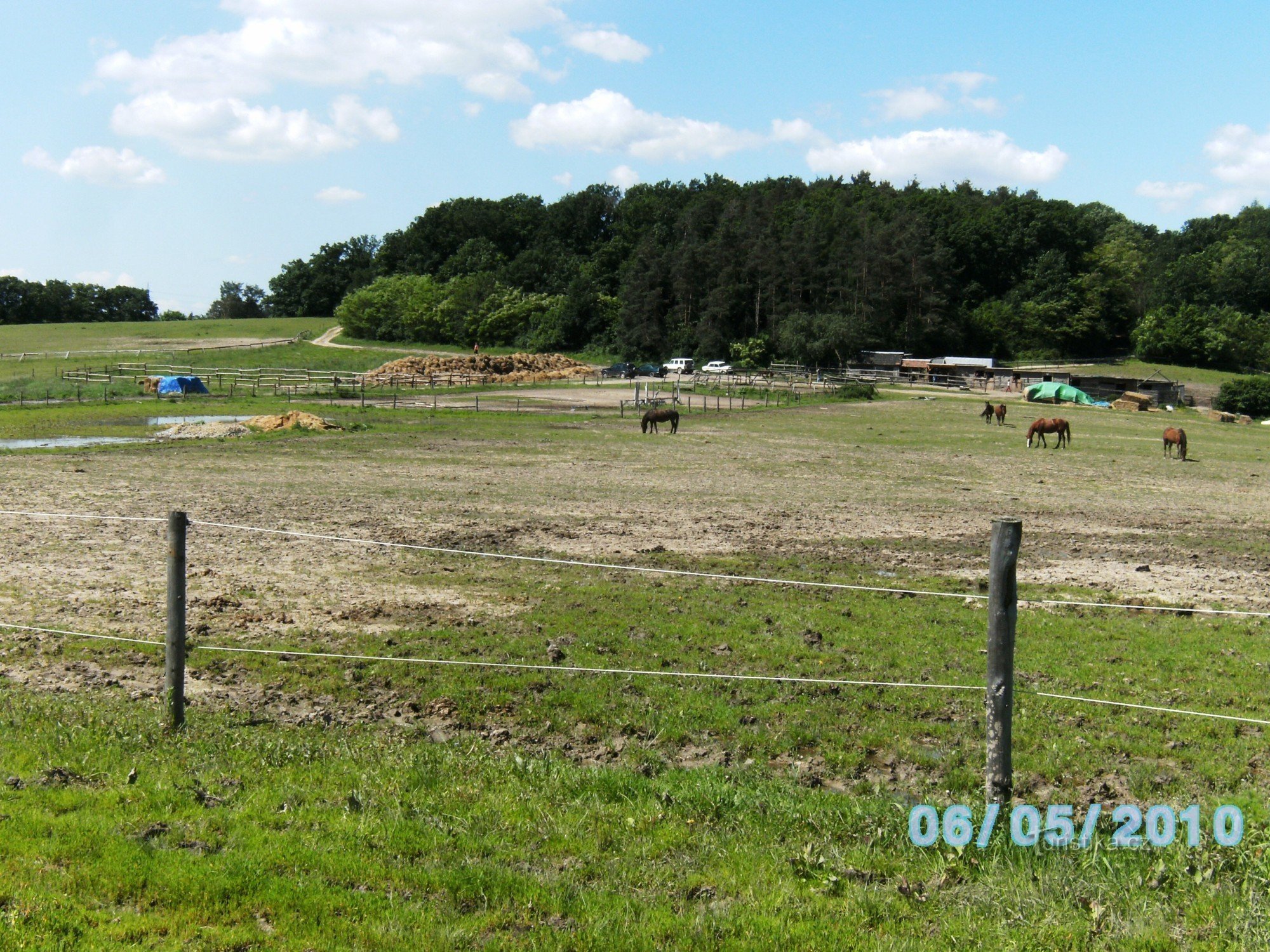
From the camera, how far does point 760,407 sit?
5578 cm

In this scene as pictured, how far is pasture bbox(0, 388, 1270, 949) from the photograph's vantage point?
14.8 ft

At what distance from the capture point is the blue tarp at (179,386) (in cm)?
5422

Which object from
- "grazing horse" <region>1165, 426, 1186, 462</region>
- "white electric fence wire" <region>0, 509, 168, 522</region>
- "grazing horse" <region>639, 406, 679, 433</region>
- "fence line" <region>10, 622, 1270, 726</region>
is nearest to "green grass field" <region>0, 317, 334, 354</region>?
"grazing horse" <region>639, 406, 679, 433</region>

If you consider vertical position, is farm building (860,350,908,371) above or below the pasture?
above

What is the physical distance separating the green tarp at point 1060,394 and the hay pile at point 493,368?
34.5 metres

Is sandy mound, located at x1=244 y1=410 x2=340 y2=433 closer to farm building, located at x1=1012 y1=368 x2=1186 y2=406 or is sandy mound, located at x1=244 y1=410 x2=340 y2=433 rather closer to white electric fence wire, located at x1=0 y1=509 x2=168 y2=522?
white electric fence wire, located at x1=0 y1=509 x2=168 y2=522

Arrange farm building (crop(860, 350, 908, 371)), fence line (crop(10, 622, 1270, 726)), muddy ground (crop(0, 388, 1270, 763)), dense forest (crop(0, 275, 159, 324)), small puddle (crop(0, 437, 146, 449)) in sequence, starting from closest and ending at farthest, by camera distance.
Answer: fence line (crop(10, 622, 1270, 726)), muddy ground (crop(0, 388, 1270, 763)), small puddle (crop(0, 437, 146, 449)), farm building (crop(860, 350, 908, 371)), dense forest (crop(0, 275, 159, 324))

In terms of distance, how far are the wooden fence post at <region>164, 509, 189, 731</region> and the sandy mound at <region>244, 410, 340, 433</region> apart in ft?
94.8

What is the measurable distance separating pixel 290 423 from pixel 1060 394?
190 ft

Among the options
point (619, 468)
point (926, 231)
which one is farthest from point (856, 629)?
point (926, 231)

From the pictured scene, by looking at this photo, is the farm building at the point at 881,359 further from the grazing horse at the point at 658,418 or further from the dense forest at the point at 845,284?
the grazing horse at the point at 658,418

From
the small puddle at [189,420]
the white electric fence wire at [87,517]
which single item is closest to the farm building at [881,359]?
the small puddle at [189,420]

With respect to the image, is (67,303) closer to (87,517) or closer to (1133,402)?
(1133,402)

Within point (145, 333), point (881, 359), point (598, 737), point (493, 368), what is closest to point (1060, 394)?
point (881, 359)
